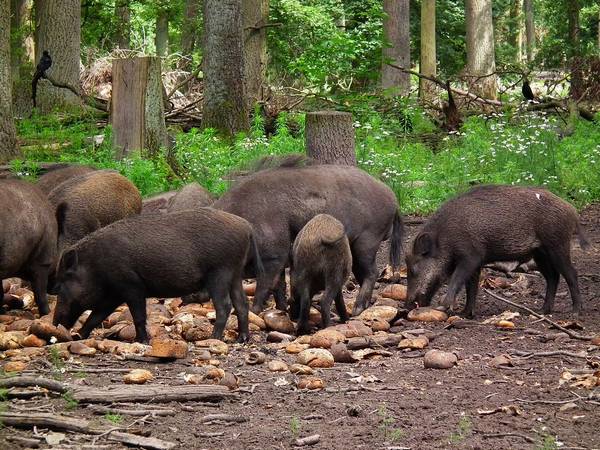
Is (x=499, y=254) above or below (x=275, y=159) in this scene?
below

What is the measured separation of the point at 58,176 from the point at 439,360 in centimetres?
600

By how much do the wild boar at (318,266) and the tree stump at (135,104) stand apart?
5.61 metres

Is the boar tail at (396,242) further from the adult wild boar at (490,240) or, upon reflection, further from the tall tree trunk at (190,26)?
the tall tree trunk at (190,26)

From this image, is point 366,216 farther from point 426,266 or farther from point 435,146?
point 435,146

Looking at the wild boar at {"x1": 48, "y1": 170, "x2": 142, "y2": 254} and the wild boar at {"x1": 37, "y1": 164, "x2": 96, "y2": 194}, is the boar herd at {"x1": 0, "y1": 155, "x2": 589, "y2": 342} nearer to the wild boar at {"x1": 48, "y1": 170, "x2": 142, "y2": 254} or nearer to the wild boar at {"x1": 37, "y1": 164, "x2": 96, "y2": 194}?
the wild boar at {"x1": 48, "y1": 170, "x2": 142, "y2": 254}

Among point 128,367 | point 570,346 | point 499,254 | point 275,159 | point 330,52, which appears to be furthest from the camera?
point 330,52

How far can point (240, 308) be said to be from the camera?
8305 mm

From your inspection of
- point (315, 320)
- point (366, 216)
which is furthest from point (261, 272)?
point (366, 216)

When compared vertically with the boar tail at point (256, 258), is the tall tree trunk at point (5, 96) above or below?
above

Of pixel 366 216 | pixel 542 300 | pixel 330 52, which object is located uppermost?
pixel 330 52

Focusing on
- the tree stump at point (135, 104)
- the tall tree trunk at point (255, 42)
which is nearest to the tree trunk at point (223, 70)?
the tall tree trunk at point (255, 42)

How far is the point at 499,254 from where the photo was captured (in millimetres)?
9539

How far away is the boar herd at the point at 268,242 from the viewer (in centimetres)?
823

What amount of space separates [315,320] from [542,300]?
2.43 m
